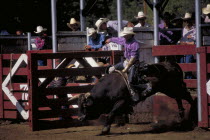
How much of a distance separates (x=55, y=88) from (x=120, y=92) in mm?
1331

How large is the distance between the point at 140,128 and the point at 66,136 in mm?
1496

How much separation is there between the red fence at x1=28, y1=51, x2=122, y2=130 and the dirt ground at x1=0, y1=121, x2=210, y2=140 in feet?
0.69

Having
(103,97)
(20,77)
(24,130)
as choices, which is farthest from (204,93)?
(20,77)

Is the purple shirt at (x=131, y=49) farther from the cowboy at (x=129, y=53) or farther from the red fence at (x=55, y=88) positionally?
the red fence at (x=55, y=88)

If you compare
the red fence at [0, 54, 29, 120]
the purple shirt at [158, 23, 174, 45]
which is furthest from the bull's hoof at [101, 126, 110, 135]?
the purple shirt at [158, 23, 174, 45]

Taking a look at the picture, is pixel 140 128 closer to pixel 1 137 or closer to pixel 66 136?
pixel 66 136

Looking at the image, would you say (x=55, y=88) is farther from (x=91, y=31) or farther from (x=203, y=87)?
(x=203, y=87)

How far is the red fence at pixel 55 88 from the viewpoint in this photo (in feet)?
33.8

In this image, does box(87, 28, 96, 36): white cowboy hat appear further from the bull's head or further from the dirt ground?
the bull's head

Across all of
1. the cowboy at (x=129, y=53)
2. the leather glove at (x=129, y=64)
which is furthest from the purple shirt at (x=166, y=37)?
the leather glove at (x=129, y=64)

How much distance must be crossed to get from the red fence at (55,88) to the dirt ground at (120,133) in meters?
0.21

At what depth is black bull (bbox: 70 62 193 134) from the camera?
383 inches

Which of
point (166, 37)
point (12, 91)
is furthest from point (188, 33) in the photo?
point (12, 91)

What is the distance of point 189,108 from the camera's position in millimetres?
10578
